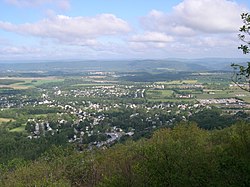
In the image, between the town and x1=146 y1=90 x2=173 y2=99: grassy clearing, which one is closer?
the town

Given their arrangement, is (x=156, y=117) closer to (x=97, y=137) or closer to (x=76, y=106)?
(x=97, y=137)

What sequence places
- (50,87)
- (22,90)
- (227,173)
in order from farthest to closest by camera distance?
(50,87) → (22,90) → (227,173)

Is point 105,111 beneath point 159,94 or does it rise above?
beneath

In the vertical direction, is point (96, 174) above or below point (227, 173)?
below

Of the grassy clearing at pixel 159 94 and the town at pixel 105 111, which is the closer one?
the town at pixel 105 111

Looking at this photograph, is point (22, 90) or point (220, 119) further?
point (22, 90)

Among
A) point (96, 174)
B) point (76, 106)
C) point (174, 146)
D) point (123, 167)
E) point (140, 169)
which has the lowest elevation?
point (76, 106)

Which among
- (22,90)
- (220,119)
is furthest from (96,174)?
(22,90)

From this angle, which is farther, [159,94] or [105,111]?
[159,94]

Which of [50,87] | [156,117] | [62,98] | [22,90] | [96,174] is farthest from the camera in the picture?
[50,87]
